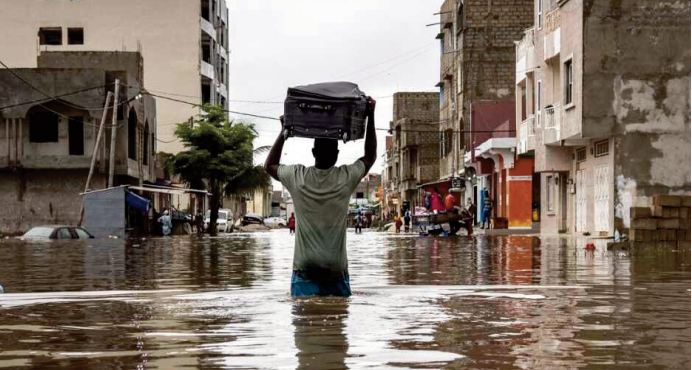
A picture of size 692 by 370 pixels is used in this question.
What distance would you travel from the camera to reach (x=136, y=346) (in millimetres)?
6645

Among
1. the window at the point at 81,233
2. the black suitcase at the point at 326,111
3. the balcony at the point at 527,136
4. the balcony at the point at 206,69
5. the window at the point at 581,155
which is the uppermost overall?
the balcony at the point at 206,69

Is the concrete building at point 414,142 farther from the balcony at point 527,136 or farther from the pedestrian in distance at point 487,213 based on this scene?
the balcony at point 527,136

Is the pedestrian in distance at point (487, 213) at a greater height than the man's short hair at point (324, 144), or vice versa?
the man's short hair at point (324, 144)

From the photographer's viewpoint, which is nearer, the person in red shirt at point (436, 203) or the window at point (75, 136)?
the person in red shirt at point (436, 203)

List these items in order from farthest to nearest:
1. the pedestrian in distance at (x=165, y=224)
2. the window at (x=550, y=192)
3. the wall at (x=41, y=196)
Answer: the pedestrian in distance at (x=165, y=224) → the wall at (x=41, y=196) → the window at (x=550, y=192)

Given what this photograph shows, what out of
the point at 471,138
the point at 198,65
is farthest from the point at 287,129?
the point at 198,65

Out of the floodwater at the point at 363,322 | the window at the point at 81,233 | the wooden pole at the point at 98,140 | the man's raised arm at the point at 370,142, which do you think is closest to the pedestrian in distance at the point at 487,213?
the wooden pole at the point at 98,140

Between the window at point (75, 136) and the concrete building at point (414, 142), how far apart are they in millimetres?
36147

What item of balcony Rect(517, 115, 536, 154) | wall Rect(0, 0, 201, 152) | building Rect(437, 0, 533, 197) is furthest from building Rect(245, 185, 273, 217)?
balcony Rect(517, 115, 536, 154)

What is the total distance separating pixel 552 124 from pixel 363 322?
98.9ft

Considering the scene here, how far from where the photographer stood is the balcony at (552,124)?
36125 millimetres

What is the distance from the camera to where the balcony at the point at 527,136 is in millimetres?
40906

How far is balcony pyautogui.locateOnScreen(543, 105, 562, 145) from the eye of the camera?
36125mm

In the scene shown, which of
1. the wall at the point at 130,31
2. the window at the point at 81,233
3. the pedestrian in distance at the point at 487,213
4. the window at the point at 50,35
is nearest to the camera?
the window at the point at 81,233
